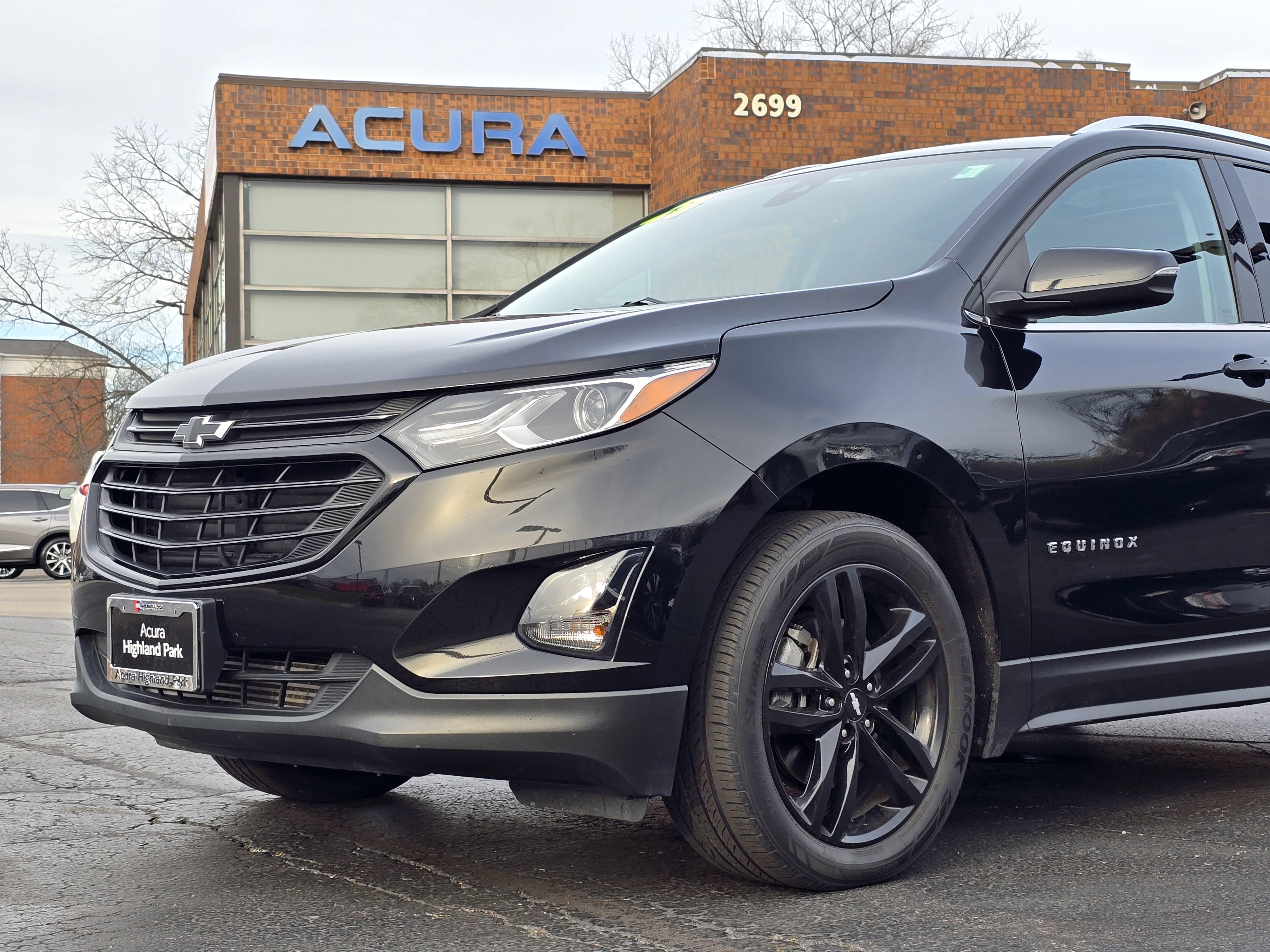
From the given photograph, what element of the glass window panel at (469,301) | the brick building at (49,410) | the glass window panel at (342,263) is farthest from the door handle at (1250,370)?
the brick building at (49,410)

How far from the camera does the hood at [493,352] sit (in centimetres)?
288

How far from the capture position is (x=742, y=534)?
2914 mm

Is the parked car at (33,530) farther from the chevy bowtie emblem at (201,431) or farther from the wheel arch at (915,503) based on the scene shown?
the wheel arch at (915,503)

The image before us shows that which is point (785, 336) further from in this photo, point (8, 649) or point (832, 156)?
point (832, 156)

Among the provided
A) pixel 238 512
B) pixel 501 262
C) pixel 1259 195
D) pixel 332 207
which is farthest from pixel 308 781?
pixel 501 262

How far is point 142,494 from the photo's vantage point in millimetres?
3223

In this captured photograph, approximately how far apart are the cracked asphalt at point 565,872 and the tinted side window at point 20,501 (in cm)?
1998

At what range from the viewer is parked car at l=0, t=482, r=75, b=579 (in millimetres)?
23047

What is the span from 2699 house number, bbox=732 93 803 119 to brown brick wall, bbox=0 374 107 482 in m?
31.1

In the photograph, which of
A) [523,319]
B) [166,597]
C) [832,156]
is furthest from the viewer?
[832,156]

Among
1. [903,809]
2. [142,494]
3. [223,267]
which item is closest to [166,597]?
[142,494]

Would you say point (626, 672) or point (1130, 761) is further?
point (1130, 761)

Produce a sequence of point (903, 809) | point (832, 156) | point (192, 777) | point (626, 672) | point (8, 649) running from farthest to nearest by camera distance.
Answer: point (832, 156) → point (8, 649) → point (192, 777) → point (903, 809) → point (626, 672)

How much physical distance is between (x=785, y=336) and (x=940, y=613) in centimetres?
72
